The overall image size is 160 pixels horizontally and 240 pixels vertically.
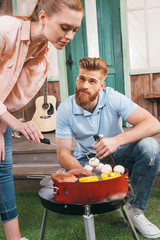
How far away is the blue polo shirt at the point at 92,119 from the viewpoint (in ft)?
6.86

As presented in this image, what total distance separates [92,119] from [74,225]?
821mm

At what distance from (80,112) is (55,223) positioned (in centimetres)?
90

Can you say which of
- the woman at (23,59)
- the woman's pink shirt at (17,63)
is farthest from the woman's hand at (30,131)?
the woman's pink shirt at (17,63)

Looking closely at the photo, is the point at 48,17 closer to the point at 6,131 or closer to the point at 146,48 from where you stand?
the point at 6,131

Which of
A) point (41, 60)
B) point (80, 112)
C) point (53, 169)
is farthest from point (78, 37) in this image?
point (41, 60)

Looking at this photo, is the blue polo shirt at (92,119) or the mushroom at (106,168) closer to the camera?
the mushroom at (106,168)

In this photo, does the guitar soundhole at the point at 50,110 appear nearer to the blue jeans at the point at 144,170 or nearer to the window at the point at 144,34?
the window at the point at 144,34

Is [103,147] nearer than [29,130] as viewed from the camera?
No

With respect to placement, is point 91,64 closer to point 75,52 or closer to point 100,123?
point 100,123

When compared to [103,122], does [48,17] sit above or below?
above

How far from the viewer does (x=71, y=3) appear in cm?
128

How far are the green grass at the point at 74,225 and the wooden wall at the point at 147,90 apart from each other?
2.17 m

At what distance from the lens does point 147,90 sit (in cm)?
449

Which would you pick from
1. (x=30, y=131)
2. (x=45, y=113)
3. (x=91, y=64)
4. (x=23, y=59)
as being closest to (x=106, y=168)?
(x=30, y=131)
